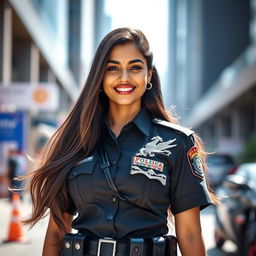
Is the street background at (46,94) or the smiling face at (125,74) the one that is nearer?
the smiling face at (125,74)

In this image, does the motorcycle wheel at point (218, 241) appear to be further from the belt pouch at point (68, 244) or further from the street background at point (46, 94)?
the belt pouch at point (68, 244)

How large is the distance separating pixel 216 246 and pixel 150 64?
5.97 m

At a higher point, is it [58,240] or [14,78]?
[14,78]

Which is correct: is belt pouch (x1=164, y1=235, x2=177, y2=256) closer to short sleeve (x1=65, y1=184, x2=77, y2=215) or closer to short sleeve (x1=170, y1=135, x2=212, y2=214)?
short sleeve (x1=170, y1=135, x2=212, y2=214)

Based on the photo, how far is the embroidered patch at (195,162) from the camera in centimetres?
246

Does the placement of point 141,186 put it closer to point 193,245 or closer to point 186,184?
point 186,184

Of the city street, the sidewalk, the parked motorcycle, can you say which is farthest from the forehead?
the sidewalk

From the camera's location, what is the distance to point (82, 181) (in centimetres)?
246

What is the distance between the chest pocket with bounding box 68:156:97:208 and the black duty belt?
17 cm

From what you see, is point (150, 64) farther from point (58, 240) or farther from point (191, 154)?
point (58, 240)

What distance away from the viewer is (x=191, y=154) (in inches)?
97.5

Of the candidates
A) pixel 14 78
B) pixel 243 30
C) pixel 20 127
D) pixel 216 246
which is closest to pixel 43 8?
pixel 14 78

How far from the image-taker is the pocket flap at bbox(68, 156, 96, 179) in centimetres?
247

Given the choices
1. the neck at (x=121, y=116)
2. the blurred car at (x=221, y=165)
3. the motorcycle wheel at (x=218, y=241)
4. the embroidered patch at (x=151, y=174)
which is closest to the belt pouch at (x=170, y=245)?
the embroidered patch at (x=151, y=174)
